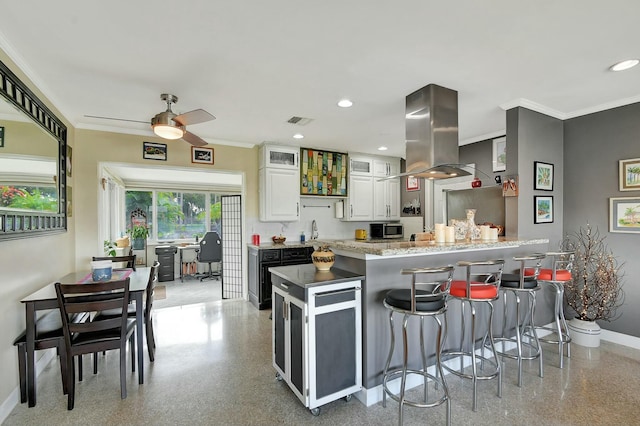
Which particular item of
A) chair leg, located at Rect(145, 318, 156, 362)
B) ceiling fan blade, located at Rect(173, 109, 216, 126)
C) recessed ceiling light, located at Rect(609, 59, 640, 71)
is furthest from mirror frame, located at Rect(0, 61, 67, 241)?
recessed ceiling light, located at Rect(609, 59, 640, 71)

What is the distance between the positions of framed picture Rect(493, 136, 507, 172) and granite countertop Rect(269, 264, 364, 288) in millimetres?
3183

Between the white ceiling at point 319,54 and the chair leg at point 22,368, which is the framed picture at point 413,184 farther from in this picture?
the chair leg at point 22,368

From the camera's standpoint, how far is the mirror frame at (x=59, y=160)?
2047 mm

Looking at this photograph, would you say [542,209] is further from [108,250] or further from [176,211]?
[176,211]

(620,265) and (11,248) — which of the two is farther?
(620,265)

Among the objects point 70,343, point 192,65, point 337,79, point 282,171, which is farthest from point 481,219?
point 70,343

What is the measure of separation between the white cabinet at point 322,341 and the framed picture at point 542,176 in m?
2.50

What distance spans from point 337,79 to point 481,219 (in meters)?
2.42

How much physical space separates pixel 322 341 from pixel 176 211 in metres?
6.43

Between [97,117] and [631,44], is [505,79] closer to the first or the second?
[631,44]

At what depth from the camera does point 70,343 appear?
218 cm

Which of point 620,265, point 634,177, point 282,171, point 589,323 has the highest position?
point 282,171

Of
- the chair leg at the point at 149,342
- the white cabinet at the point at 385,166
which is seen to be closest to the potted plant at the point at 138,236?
the chair leg at the point at 149,342

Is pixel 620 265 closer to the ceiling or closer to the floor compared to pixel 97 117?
closer to the floor
